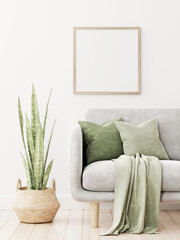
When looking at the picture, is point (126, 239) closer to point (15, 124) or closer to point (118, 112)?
point (118, 112)

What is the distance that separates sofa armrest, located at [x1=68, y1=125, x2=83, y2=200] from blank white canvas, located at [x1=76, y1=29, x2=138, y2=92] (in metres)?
0.95

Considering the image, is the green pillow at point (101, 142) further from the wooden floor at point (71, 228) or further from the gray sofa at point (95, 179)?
the wooden floor at point (71, 228)

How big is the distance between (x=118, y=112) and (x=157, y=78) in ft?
1.90

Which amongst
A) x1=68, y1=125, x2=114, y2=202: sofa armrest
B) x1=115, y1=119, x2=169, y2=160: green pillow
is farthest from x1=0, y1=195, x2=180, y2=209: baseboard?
x1=68, y1=125, x2=114, y2=202: sofa armrest

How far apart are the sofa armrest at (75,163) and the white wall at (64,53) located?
0.84 meters

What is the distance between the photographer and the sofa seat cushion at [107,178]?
2.77 m

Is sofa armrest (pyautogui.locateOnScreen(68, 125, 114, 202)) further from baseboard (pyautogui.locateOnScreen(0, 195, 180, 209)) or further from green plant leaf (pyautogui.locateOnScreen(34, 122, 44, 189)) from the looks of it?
baseboard (pyautogui.locateOnScreen(0, 195, 180, 209))

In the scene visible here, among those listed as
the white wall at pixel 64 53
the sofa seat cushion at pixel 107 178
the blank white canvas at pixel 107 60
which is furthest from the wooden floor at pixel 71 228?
the blank white canvas at pixel 107 60

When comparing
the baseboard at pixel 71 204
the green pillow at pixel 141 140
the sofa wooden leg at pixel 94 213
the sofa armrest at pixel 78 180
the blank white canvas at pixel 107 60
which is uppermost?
the blank white canvas at pixel 107 60

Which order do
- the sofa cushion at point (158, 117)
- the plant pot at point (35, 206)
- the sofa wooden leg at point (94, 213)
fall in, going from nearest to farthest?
the sofa wooden leg at point (94, 213) → the plant pot at point (35, 206) → the sofa cushion at point (158, 117)

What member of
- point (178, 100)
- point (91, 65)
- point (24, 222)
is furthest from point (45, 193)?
point (178, 100)

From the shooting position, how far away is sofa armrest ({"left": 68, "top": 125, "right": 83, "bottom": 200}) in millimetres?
2828

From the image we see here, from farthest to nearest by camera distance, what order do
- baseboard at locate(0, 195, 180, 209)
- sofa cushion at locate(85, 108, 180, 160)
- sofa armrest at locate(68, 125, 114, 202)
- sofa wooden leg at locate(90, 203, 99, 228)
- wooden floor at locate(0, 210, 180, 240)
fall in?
baseboard at locate(0, 195, 180, 209) → sofa cushion at locate(85, 108, 180, 160) → sofa wooden leg at locate(90, 203, 99, 228) → sofa armrest at locate(68, 125, 114, 202) → wooden floor at locate(0, 210, 180, 240)

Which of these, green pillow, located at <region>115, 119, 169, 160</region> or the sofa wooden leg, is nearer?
the sofa wooden leg
